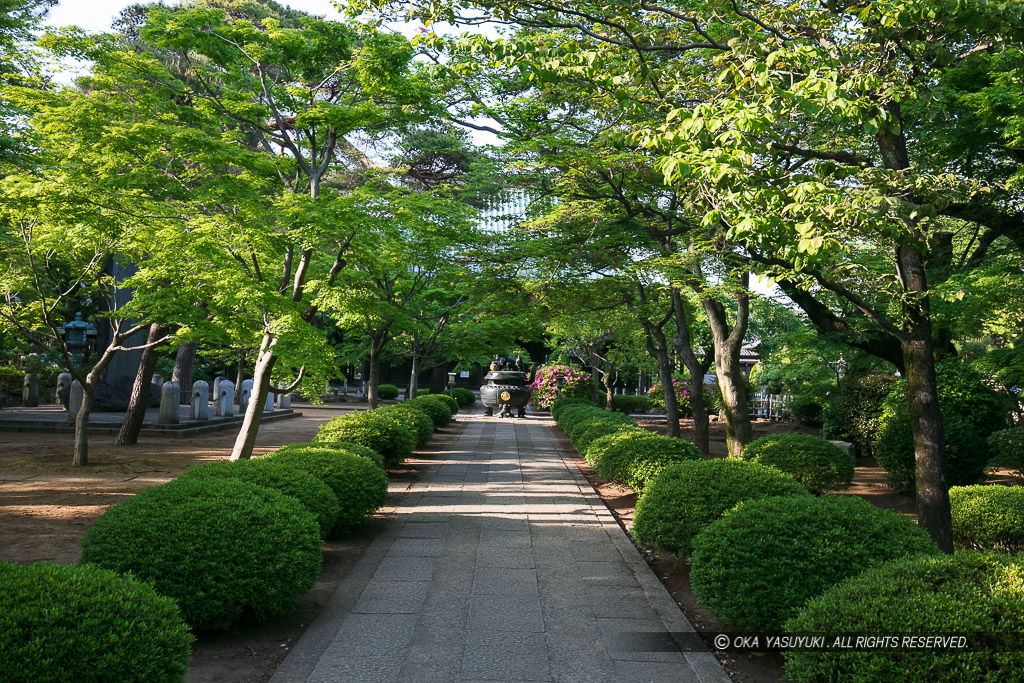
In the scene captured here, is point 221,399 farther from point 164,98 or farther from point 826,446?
point 826,446

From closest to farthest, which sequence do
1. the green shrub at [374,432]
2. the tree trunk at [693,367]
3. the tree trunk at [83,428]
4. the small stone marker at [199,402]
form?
1. the green shrub at [374,432]
2. the tree trunk at [83,428]
3. the tree trunk at [693,367]
4. the small stone marker at [199,402]

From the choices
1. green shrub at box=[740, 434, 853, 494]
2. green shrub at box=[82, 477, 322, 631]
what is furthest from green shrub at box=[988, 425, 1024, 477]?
green shrub at box=[82, 477, 322, 631]

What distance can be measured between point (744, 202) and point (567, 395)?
22.6 m

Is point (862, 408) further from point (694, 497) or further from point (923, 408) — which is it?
point (694, 497)

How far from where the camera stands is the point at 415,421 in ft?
47.0

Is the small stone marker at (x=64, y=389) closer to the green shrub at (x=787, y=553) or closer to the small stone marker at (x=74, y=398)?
the small stone marker at (x=74, y=398)

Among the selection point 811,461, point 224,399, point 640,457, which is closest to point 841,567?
point 640,457

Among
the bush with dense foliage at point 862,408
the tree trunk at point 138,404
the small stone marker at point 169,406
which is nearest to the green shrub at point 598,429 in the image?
the bush with dense foliage at point 862,408

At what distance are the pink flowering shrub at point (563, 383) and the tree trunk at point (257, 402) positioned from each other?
17480 mm

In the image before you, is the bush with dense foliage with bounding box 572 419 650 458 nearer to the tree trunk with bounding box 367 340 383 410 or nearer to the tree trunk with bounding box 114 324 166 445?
the tree trunk with bounding box 367 340 383 410

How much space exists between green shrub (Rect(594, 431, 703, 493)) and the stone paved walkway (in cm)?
60

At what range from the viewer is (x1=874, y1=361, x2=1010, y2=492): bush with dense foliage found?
33.1ft

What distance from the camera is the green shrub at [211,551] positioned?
4.33 metres

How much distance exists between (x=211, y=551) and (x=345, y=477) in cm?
267
